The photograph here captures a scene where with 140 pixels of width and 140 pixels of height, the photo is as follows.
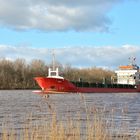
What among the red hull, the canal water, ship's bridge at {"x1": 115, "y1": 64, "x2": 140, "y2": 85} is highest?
ship's bridge at {"x1": 115, "y1": 64, "x2": 140, "y2": 85}

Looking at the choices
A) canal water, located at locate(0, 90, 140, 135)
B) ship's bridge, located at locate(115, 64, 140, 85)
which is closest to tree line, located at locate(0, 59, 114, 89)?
ship's bridge, located at locate(115, 64, 140, 85)

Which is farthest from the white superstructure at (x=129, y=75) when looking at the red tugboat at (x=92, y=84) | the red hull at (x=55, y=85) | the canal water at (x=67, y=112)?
the canal water at (x=67, y=112)

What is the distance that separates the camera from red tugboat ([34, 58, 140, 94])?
3327 inches

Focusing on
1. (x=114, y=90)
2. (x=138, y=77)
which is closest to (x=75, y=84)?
(x=114, y=90)

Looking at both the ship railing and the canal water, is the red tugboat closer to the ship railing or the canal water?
the ship railing

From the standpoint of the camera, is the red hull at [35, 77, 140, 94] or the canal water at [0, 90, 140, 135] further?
the red hull at [35, 77, 140, 94]

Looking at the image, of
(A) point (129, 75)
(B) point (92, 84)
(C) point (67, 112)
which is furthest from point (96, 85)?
(C) point (67, 112)

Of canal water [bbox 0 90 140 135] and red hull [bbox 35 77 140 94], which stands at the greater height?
red hull [bbox 35 77 140 94]

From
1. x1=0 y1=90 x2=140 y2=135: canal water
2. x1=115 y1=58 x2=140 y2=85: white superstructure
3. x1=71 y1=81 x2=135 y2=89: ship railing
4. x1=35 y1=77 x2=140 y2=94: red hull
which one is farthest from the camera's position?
x1=115 y1=58 x2=140 y2=85: white superstructure

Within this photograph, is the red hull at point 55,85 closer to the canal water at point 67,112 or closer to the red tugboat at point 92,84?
the red tugboat at point 92,84

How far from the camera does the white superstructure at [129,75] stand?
109 meters

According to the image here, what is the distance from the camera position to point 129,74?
364ft

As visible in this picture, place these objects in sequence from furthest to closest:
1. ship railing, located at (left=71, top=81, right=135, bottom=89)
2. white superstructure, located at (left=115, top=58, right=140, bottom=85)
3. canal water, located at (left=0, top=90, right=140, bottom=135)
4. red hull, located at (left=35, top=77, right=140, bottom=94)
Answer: white superstructure, located at (left=115, top=58, right=140, bottom=85), ship railing, located at (left=71, top=81, right=135, bottom=89), red hull, located at (left=35, top=77, right=140, bottom=94), canal water, located at (left=0, top=90, right=140, bottom=135)

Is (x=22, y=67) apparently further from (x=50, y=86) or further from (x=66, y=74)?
(x=50, y=86)
